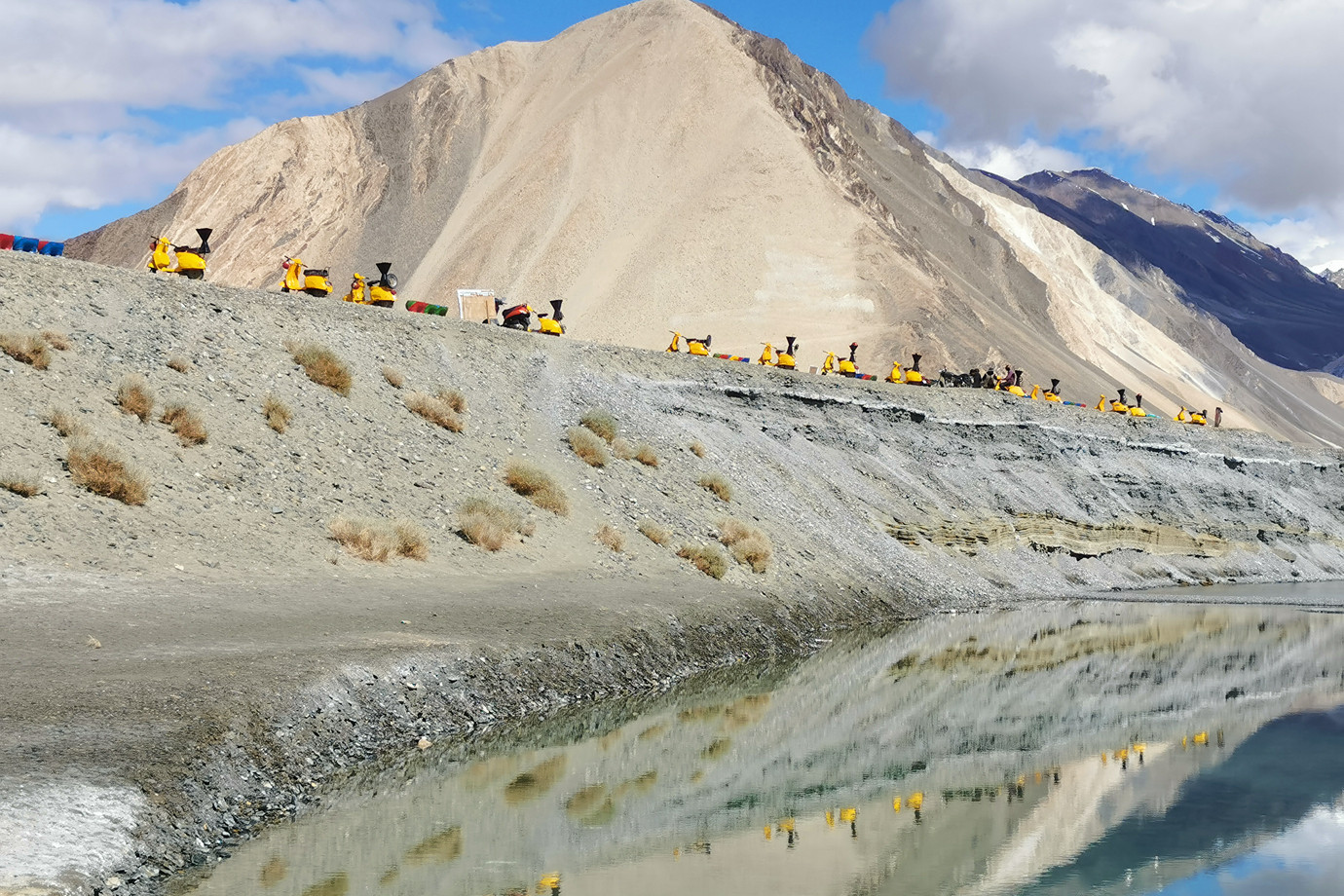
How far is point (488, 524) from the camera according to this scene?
2850 cm

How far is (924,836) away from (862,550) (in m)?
23.3

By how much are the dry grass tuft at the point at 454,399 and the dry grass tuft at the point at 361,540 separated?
896 centimetres

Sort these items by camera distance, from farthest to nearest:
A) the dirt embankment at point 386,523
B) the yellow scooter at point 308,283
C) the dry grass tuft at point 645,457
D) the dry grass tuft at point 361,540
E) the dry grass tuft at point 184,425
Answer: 1. the yellow scooter at point 308,283
2. the dry grass tuft at point 645,457
3. the dry grass tuft at point 184,425
4. the dry grass tuft at point 361,540
5. the dirt embankment at point 386,523

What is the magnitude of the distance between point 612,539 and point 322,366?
25.4 ft

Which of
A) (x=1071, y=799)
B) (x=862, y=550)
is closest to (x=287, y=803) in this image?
(x=1071, y=799)

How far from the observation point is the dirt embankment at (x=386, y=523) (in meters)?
15.4

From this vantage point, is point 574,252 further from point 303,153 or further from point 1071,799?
point 1071,799

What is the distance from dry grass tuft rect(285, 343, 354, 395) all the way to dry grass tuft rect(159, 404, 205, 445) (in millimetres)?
5262

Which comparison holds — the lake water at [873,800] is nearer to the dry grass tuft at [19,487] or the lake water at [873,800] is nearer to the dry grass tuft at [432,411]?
the dry grass tuft at [19,487]

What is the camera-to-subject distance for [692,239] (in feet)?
313

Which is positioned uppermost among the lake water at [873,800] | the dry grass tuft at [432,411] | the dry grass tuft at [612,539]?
the dry grass tuft at [432,411]

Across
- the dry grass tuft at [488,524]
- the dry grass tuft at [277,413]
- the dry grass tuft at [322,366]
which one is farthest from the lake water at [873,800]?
the dry grass tuft at [322,366]

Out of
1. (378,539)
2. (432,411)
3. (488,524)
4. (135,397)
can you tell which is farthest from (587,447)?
(135,397)

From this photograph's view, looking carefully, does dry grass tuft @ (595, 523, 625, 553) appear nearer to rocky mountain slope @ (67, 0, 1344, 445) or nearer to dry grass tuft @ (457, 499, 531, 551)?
dry grass tuft @ (457, 499, 531, 551)
